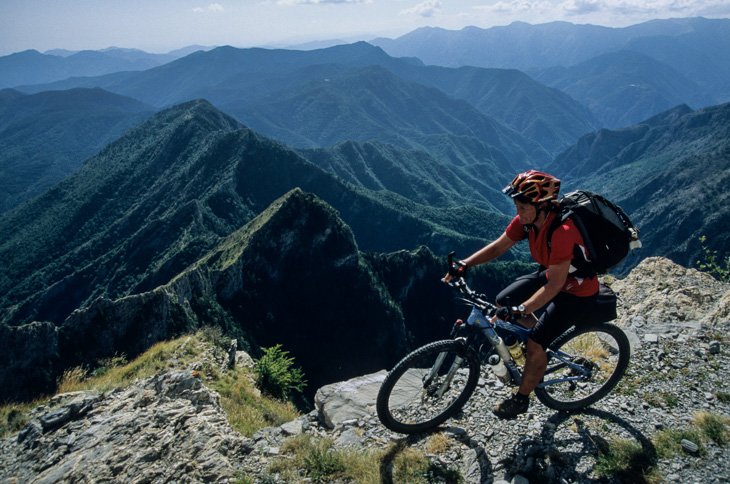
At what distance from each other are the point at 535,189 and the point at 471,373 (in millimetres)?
3619

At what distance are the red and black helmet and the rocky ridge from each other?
413 cm

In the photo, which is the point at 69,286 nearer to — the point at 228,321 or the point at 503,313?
the point at 228,321

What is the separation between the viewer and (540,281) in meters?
7.02

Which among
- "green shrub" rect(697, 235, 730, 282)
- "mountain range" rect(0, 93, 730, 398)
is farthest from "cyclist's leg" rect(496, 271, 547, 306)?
"mountain range" rect(0, 93, 730, 398)

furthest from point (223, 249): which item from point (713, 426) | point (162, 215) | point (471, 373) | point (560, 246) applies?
point (713, 426)

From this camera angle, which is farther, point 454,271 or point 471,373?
point 471,373

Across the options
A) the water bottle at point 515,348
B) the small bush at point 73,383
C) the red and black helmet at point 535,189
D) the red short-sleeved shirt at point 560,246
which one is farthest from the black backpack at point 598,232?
the small bush at point 73,383

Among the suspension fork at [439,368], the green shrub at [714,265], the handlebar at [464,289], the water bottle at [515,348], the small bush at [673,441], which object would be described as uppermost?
the handlebar at [464,289]

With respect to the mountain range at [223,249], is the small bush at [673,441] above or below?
above

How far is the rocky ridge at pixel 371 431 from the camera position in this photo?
619 cm

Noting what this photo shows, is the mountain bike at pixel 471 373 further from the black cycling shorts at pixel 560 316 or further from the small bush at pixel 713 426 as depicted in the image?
the small bush at pixel 713 426

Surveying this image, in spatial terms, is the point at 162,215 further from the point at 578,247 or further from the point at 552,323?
the point at 578,247

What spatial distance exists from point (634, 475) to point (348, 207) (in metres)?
158

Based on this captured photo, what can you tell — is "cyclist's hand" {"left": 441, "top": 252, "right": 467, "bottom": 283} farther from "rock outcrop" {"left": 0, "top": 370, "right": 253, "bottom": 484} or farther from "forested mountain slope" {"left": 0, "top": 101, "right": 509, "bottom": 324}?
"forested mountain slope" {"left": 0, "top": 101, "right": 509, "bottom": 324}
